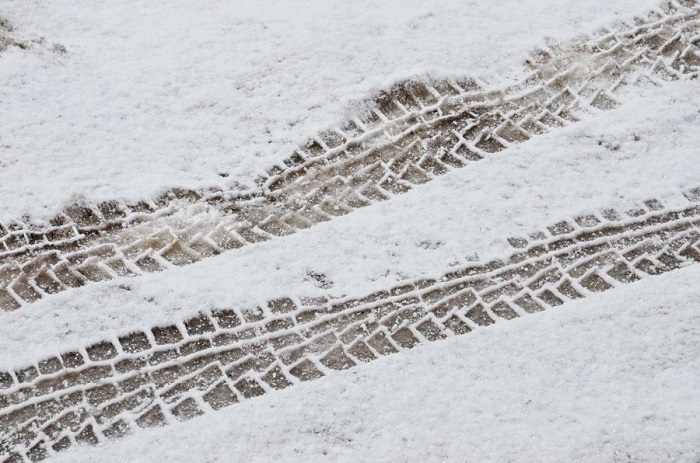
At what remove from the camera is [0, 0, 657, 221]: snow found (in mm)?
3738

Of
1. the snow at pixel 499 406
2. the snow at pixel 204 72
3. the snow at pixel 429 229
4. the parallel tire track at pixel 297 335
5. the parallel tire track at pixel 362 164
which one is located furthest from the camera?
the snow at pixel 204 72

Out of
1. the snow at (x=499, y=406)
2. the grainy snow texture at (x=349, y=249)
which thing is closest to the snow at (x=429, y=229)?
the grainy snow texture at (x=349, y=249)

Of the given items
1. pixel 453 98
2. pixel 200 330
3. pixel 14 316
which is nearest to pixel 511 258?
pixel 453 98

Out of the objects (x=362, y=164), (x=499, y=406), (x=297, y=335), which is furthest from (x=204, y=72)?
(x=499, y=406)

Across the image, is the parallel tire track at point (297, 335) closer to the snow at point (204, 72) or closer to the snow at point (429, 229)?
the snow at point (429, 229)

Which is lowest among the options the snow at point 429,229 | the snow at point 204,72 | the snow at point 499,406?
the snow at point 499,406

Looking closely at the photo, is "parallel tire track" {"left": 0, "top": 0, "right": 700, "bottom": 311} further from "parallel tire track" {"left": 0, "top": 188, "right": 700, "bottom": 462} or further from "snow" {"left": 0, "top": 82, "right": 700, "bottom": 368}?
"parallel tire track" {"left": 0, "top": 188, "right": 700, "bottom": 462}

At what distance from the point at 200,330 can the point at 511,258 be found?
156cm

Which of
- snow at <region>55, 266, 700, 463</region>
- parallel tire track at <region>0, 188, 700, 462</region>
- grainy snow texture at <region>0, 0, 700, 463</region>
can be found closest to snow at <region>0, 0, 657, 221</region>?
grainy snow texture at <region>0, 0, 700, 463</region>

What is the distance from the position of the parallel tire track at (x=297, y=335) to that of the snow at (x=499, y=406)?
10cm

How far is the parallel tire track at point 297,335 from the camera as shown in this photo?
9.71ft

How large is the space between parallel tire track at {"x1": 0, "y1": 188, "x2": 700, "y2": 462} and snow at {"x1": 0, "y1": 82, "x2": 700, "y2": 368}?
0.07 metres

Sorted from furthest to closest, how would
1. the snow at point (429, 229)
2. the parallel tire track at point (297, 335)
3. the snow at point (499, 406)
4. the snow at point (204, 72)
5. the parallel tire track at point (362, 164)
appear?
the snow at point (204, 72) < the parallel tire track at point (362, 164) < the snow at point (429, 229) < the parallel tire track at point (297, 335) < the snow at point (499, 406)

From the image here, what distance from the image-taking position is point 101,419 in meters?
2.93
